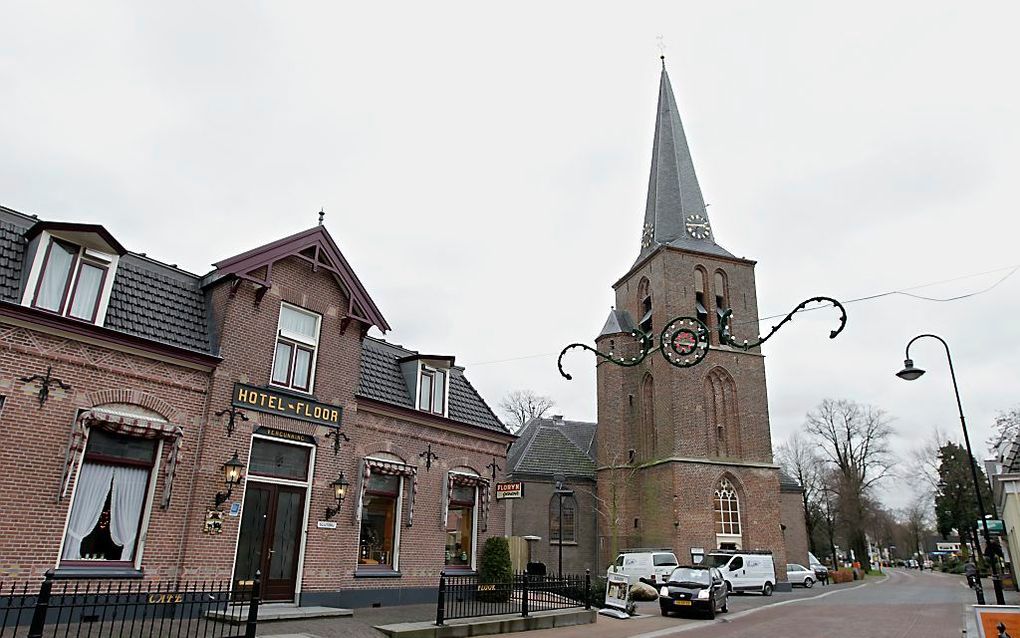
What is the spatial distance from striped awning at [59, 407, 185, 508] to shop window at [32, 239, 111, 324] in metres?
1.76

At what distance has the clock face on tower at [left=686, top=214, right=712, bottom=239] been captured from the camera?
3978cm

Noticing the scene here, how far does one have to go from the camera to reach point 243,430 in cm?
1349

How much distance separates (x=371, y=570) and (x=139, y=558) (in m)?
5.51

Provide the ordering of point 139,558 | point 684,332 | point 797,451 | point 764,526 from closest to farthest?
1. point 139,558
2. point 684,332
3. point 764,526
4. point 797,451

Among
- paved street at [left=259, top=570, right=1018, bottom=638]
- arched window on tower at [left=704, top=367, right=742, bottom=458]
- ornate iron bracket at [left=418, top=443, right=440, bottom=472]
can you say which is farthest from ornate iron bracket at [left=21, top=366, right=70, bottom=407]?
arched window on tower at [left=704, top=367, right=742, bottom=458]

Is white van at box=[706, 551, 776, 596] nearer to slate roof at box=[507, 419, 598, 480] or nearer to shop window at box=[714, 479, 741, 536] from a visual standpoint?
shop window at box=[714, 479, 741, 536]

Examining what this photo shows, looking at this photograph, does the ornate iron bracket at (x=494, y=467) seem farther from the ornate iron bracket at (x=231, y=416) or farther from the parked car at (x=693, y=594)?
the ornate iron bracket at (x=231, y=416)

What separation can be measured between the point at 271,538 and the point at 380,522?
321cm

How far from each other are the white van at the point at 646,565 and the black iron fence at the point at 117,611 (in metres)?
18.7

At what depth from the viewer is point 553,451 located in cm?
3866

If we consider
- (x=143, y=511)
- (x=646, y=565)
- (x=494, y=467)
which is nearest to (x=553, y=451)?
(x=646, y=565)

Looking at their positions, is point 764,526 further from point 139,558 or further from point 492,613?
point 139,558

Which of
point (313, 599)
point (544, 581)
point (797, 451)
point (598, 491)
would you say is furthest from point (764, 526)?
point (797, 451)

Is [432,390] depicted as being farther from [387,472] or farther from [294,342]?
[294,342]
